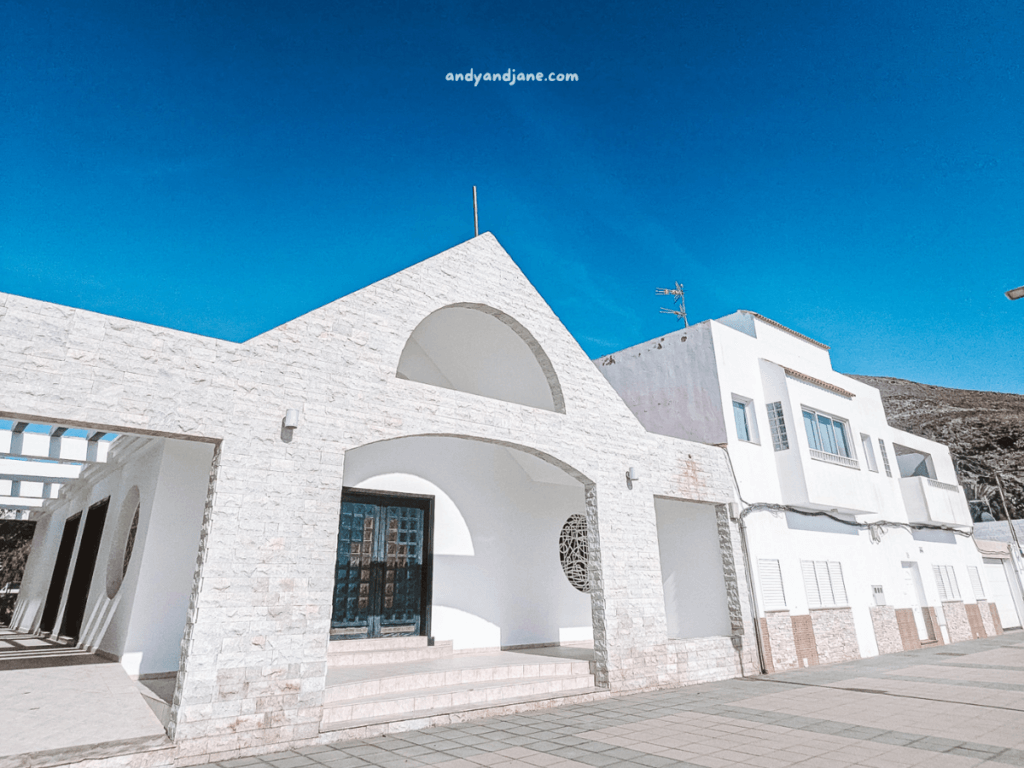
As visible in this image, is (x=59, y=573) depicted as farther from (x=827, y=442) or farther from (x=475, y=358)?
(x=827, y=442)

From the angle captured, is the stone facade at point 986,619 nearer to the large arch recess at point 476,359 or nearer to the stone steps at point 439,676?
the stone steps at point 439,676

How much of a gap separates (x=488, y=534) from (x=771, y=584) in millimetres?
5626

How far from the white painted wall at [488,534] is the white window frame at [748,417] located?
3985 mm

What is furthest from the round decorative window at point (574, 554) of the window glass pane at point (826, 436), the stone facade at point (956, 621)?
the stone facade at point (956, 621)

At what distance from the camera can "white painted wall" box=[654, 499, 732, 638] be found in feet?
35.3

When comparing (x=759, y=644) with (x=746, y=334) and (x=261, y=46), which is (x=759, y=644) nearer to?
(x=746, y=334)

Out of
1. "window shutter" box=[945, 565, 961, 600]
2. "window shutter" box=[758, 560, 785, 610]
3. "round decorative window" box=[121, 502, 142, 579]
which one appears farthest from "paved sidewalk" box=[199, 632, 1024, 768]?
"window shutter" box=[945, 565, 961, 600]

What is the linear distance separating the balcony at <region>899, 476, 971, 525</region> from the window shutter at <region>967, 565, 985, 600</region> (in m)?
1.69

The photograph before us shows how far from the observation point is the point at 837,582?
12.7m

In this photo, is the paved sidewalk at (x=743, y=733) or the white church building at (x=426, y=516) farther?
the white church building at (x=426, y=516)

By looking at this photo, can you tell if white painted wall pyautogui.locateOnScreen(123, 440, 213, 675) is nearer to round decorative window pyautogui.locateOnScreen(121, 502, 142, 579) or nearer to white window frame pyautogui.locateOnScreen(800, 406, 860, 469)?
round decorative window pyautogui.locateOnScreen(121, 502, 142, 579)

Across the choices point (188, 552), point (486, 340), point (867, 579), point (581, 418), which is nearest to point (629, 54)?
point (486, 340)

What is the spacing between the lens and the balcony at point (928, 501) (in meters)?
16.5

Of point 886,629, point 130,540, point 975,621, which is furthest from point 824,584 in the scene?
point 130,540
